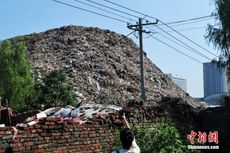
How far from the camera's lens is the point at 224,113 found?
15953 mm

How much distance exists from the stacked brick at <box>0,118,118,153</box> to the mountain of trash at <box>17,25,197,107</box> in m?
22.2

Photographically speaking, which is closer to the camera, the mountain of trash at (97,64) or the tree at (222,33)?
the tree at (222,33)

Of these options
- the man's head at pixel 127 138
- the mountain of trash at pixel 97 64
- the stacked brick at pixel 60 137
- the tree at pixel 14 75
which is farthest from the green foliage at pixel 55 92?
the man's head at pixel 127 138

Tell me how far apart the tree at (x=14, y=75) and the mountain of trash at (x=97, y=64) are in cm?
609

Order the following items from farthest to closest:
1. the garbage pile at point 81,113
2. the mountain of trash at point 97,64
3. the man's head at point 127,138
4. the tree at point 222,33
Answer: the mountain of trash at point 97,64
the tree at point 222,33
the garbage pile at point 81,113
the man's head at point 127,138

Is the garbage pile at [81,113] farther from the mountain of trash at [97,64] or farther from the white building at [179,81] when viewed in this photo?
the white building at [179,81]

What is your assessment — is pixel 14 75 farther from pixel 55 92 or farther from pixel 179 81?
pixel 179 81

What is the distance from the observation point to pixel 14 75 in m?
26.6

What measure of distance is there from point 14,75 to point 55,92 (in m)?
3.37

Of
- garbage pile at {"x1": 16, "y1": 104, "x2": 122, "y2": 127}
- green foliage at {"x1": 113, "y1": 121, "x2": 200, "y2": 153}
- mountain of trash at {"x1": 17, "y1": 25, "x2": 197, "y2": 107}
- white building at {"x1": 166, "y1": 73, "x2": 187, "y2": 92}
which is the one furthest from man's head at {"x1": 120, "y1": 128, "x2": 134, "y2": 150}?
white building at {"x1": 166, "y1": 73, "x2": 187, "y2": 92}

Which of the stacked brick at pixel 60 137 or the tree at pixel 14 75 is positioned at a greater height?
the tree at pixel 14 75

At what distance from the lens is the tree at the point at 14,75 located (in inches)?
1021

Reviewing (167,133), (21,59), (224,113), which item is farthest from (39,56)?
(167,133)

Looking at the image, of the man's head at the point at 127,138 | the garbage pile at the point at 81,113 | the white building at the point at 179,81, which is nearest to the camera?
the man's head at the point at 127,138
